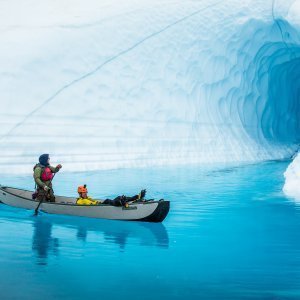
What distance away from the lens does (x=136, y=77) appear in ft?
44.1

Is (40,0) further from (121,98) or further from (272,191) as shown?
(272,191)

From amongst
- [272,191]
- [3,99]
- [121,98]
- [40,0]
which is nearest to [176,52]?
[121,98]

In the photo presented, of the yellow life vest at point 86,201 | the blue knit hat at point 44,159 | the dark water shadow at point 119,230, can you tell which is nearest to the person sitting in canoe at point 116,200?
the yellow life vest at point 86,201

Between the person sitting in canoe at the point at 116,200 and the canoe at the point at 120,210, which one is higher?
the person sitting in canoe at the point at 116,200

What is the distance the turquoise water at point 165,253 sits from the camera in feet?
12.6

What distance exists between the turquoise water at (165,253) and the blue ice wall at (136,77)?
14.3ft

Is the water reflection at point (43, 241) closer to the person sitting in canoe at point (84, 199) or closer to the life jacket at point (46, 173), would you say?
the person sitting in canoe at point (84, 199)

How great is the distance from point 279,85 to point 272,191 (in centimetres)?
902

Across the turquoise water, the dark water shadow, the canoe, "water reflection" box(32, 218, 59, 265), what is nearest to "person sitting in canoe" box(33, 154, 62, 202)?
the canoe

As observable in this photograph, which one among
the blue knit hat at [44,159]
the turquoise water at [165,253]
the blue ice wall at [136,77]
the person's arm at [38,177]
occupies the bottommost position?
the turquoise water at [165,253]

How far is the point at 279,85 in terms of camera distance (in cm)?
1806

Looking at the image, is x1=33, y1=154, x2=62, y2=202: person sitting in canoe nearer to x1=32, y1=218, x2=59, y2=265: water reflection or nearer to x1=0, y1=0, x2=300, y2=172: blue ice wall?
x1=32, y1=218, x2=59, y2=265: water reflection

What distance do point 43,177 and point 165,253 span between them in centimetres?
276

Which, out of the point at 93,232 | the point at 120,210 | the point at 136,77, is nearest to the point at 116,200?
the point at 120,210
